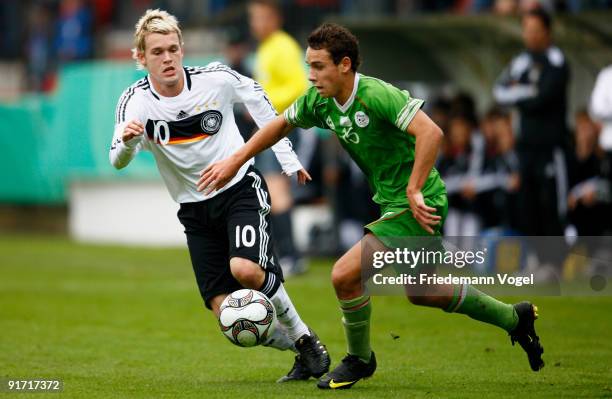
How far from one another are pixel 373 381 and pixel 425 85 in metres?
10.3

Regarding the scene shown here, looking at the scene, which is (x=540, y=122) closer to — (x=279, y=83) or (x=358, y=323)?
(x=279, y=83)

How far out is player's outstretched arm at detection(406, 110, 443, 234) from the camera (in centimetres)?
662

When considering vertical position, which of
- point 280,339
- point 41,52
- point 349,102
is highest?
point 349,102

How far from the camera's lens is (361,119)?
6.84m

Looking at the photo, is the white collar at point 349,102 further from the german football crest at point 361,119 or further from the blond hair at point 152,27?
the blond hair at point 152,27

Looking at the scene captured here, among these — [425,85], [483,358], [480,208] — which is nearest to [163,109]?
[483,358]

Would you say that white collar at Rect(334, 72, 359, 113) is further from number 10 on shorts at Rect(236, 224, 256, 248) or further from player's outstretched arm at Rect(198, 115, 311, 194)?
number 10 on shorts at Rect(236, 224, 256, 248)

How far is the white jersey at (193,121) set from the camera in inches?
291

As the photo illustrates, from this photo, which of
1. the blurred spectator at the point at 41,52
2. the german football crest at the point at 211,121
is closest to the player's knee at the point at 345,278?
the german football crest at the point at 211,121

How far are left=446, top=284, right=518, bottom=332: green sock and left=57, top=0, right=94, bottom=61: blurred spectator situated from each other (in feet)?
58.8

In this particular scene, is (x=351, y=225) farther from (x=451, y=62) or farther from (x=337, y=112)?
(x=337, y=112)

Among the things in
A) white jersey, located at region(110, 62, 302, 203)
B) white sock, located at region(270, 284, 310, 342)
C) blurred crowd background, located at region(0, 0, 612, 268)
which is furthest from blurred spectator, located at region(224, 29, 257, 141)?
white sock, located at region(270, 284, 310, 342)

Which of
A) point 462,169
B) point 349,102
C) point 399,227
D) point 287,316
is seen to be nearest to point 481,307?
point 399,227

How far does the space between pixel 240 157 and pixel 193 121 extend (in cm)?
68
